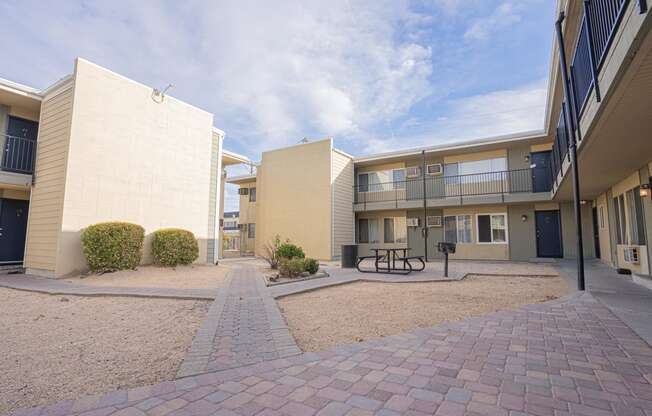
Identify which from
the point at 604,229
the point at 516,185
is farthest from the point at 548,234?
the point at 604,229

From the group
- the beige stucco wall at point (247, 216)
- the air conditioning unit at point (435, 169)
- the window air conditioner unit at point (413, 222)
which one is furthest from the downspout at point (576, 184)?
the beige stucco wall at point (247, 216)

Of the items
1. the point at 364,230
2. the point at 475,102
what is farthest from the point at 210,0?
the point at 364,230

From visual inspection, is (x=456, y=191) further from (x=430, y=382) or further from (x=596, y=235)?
(x=430, y=382)

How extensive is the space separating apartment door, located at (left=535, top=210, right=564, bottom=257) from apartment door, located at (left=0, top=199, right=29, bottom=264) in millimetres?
20021

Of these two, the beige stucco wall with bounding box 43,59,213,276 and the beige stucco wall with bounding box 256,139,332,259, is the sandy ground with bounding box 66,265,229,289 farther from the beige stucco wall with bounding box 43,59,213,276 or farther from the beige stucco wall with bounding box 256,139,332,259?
the beige stucco wall with bounding box 256,139,332,259

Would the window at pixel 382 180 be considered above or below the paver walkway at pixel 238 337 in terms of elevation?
above

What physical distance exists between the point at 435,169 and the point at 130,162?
1354 centimetres

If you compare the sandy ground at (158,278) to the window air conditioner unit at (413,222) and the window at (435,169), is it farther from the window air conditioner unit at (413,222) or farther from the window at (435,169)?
the window at (435,169)

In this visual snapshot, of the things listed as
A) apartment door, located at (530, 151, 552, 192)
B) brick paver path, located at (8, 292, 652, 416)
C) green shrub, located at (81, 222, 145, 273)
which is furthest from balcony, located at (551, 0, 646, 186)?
green shrub, located at (81, 222, 145, 273)

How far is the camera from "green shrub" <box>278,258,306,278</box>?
349 inches

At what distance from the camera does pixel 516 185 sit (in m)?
14.6

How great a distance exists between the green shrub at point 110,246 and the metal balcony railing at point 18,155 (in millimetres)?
3713

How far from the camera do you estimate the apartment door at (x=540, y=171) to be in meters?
14.0

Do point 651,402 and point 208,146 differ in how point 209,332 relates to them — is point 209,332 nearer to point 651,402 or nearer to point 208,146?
point 651,402
